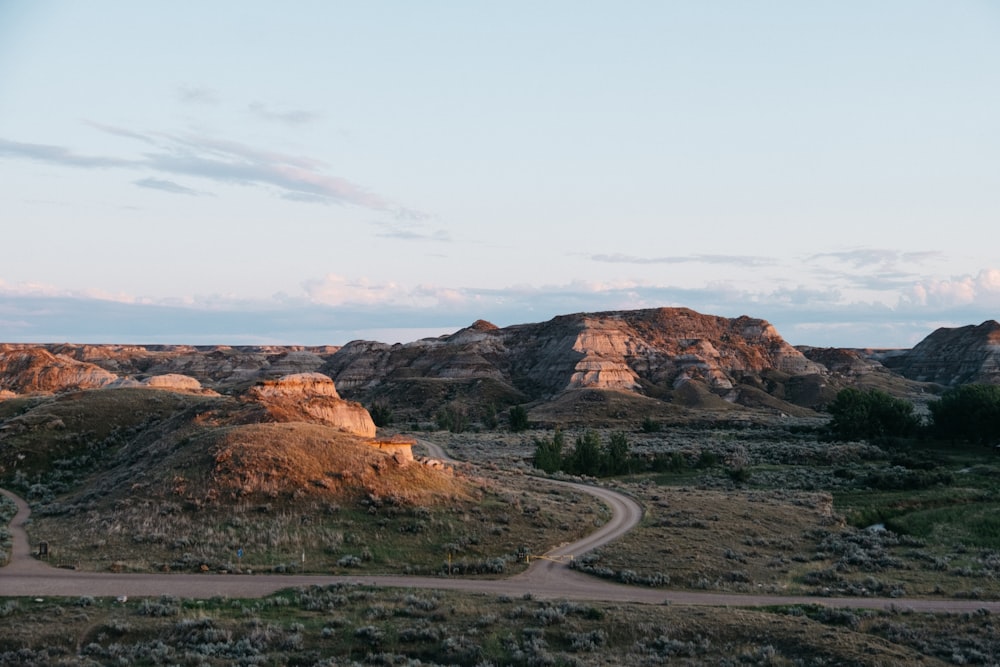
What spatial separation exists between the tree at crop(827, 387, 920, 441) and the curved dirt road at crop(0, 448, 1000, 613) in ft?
218

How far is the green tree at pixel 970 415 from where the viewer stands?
82.2 metres

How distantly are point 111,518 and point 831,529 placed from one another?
41.6 metres

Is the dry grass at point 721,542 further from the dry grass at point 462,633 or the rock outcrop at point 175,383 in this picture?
the rock outcrop at point 175,383

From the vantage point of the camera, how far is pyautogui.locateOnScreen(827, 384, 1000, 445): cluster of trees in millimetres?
82875

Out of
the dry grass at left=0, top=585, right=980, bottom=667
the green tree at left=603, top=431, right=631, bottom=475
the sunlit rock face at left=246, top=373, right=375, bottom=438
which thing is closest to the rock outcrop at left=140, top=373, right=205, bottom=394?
the sunlit rock face at left=246, top=373, right=375, bottom=438

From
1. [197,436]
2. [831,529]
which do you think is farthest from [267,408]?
[831,529]

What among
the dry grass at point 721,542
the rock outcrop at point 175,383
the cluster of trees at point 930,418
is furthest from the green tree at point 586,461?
the rock outcrop at point 175,383

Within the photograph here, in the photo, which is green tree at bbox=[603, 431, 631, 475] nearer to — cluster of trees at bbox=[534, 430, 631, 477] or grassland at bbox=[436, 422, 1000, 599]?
cluster of trees at bbox=[534, 430, 631, 477]

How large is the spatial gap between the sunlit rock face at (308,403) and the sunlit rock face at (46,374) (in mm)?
100855

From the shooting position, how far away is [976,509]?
48.5 metres

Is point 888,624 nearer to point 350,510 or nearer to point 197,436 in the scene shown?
point 350,510

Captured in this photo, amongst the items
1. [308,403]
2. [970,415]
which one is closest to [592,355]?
[970,415]

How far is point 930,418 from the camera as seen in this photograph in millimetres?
95125

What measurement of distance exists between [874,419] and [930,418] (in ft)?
30.1
